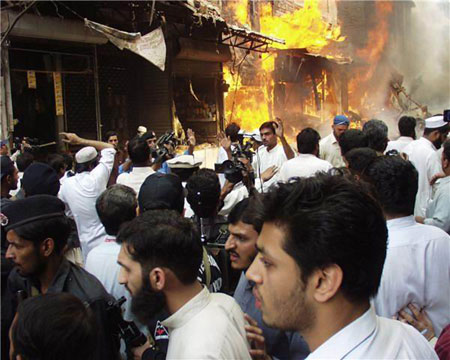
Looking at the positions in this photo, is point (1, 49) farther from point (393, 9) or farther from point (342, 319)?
point (393, 9)

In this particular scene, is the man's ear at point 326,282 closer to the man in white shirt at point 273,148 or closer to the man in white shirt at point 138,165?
the man in white shirt at point 138,165

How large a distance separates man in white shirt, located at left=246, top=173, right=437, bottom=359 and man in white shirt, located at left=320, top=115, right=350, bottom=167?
564 centimetres

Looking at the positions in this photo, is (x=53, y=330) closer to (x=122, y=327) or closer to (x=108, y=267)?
(x=122, y=327)

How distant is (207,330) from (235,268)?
0.98m

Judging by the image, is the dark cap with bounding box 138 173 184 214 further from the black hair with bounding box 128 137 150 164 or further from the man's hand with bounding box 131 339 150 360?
the black hair with bounding box 128 137 150 164

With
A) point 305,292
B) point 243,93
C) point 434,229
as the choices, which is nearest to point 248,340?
point 305,292

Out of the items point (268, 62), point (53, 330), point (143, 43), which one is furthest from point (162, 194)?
point (268, 62)

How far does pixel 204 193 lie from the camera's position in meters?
3.57

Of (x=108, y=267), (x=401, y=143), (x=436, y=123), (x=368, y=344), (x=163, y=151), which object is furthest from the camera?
(x=401, y=143)

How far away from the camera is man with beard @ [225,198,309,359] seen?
2.00 metres

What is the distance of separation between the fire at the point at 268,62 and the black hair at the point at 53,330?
13.7 metres

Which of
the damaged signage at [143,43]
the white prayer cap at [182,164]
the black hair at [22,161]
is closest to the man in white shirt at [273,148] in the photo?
the white prayer cap at [182,164]

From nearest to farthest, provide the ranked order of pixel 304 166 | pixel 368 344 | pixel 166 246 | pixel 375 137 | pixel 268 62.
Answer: pixel 368 344 < pixel 166 246 < pixel 304 166 < pixel 375 137 < pixel 268 62

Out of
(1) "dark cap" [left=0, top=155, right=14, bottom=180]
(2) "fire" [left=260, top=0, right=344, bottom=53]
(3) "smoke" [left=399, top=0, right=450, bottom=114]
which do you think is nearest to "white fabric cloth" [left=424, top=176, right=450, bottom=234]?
(1) "dark cap" [left=0, top=155, right=14, bottom=180]
